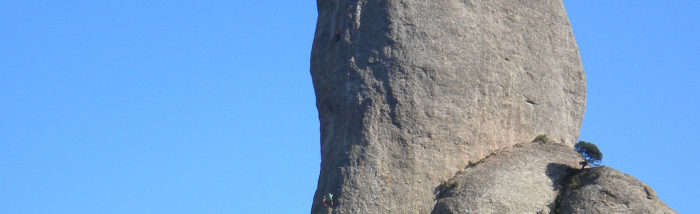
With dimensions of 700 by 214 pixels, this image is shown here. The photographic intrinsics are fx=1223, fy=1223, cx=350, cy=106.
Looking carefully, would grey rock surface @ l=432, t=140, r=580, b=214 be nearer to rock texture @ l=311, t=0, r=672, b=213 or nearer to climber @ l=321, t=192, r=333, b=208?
rock texture @ l=311, t=0, r=672, b=213

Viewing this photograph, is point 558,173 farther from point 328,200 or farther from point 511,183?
point 328,200

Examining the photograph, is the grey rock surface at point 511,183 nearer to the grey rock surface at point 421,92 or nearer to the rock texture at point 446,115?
the rock texture at point 446,115

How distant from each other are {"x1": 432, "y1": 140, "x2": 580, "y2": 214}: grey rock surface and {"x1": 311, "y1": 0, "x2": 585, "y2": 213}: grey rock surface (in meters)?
0.44

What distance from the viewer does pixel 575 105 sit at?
104ft

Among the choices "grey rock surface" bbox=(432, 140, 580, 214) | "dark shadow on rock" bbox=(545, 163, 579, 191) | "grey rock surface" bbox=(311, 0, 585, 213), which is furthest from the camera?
"dark shadow on rock" bbox=(545, 163, 579, 191)

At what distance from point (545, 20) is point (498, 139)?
161 inches

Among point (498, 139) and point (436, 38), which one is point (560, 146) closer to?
point (498, 139)

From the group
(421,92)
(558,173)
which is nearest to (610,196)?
(558,173)

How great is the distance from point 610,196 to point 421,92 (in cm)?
482

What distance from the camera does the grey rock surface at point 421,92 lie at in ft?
88.9

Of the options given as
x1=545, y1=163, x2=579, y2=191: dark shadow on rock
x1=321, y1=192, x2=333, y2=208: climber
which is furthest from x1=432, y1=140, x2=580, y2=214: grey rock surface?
x1=321, y1=192, x2=333, y2=208: climber

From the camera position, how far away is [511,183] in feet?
88.9

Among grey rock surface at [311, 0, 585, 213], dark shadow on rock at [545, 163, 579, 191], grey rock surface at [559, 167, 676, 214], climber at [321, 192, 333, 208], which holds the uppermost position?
grey rock surface at [311, 0, 585, 213]

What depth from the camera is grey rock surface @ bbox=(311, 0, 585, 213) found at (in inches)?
1067
